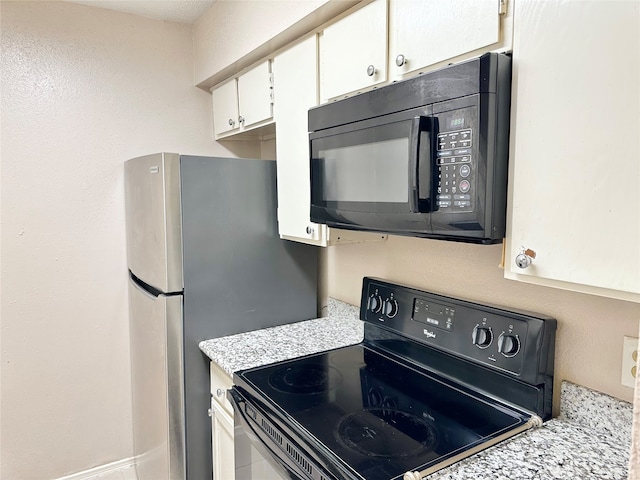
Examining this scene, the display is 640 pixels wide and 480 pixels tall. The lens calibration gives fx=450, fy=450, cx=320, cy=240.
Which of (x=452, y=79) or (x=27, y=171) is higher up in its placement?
(x=452, y=79)

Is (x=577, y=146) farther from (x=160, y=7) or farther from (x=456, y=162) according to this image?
(x=160, y=7)

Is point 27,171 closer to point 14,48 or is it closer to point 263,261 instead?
point 14,48

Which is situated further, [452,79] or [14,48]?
[14,48]

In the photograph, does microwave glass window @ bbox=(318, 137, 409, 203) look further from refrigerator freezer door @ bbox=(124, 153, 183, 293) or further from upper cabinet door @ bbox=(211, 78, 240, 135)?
upper cabinet door @ bbox=(211, 78, 240, 135)

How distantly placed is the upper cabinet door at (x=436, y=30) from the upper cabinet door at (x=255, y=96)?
734 mm

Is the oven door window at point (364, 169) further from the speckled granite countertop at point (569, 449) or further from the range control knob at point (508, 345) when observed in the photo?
the speckled granite countertop at point (569, 449)

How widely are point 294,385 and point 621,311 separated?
0.89 m

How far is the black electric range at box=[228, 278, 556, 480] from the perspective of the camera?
102 cm

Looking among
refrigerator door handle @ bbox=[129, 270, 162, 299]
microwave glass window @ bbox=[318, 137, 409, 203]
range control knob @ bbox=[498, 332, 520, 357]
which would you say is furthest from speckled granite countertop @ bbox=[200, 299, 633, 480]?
refrigerator door handle @ bbox=[129, 270, 162, 299]

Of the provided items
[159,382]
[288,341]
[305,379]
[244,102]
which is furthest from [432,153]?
[159,382]

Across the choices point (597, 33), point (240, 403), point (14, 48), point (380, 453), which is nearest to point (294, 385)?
point (240, 403)

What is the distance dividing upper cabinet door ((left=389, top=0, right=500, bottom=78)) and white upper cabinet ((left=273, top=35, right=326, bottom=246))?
39 cm

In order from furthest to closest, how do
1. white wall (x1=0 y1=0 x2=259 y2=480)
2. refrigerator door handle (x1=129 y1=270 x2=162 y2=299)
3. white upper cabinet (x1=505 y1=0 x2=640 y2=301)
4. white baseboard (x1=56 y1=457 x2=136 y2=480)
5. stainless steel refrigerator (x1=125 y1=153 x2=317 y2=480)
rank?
white baseboard (x1=56 y1=457 x2=136 y2=480), white wall (x1=0 y1=0 x2=259 y2=480), refrigerator door handle (x1=129 y1=270 x2=162 y2=299), stainless steel refrigerator (x1=125 y1=153 x2=317 y2=480), white upper cabinet (x1=505 y1=0 x2=640 y2=301)

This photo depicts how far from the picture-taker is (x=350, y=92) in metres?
1.37
